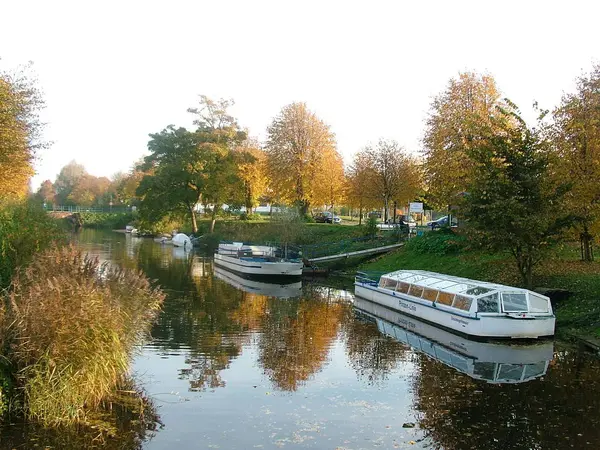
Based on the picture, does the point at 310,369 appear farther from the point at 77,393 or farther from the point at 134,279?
the point at 77,393

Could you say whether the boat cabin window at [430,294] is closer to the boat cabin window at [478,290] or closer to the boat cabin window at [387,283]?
the boat cabin window at [478,290]

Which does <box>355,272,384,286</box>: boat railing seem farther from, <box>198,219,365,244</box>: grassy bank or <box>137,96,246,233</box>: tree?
<box>137,96,246,233</box>: tree

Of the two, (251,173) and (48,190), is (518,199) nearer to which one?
(251,173)

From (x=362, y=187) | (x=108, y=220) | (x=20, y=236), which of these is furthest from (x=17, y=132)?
(x=108, y=220)

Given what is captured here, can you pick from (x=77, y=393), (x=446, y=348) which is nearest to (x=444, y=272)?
(x=446, y=348)

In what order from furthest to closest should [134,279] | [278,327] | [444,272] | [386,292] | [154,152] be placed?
1. [154,152]
2. [444,272]
3. [386,292]
4. [278,327]
5. [134,279]

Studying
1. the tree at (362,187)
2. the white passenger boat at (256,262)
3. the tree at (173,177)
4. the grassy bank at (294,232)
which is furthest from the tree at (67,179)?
the white passenger boat at (256,262)

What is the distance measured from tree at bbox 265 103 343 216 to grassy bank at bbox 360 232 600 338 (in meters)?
20.0

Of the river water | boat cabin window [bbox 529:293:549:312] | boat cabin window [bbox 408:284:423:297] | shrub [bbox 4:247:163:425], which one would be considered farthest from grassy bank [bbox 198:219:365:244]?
shrub [bbox 4:247:163:425]

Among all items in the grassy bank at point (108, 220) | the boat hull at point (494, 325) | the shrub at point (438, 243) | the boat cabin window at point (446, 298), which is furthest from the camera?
the grassy bank at point (108, 220)

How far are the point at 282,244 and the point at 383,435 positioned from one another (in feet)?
130

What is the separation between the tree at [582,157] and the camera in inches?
952

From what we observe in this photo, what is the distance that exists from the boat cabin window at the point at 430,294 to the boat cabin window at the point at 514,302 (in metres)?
3.91

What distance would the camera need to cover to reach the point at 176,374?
652 inches
